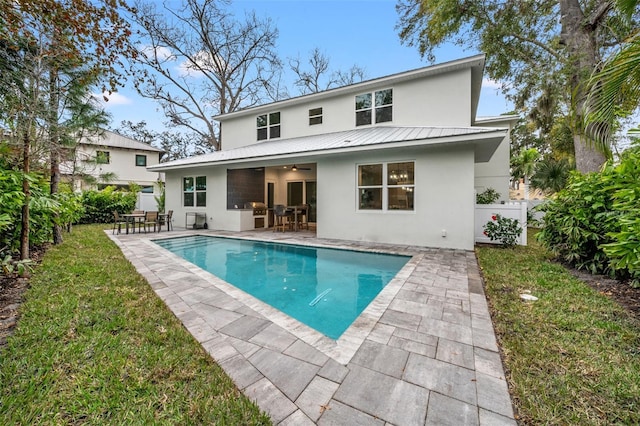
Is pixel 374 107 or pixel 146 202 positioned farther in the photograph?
pixel 146 202

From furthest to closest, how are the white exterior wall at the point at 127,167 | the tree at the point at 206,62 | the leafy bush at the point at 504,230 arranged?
1. the white exterior wall at the point at 127,167
2. the tree at the point at 206,62
3. the leafy bush at the point at 504,230

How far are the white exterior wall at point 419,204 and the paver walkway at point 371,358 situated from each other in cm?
372

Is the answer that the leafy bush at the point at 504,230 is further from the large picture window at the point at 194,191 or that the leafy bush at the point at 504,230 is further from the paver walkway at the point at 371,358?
the large picture window at the point at 194,191

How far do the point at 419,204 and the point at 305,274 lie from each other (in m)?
4.24

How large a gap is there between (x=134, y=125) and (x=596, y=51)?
41.5 metres

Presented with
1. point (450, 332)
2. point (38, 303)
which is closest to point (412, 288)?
point (450, 332)

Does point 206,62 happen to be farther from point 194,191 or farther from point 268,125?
point 194,191

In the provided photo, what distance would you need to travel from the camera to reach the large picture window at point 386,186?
8173 millimetres

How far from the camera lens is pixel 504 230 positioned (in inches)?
314

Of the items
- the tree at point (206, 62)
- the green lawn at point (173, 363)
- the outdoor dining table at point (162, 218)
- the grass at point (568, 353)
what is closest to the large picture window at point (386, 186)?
the grass at point (568, 353)

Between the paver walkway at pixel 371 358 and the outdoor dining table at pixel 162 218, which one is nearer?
the paver walkway at pixel 371 358

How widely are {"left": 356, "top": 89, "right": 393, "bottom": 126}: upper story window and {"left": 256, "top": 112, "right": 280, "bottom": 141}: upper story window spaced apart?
4.35 m

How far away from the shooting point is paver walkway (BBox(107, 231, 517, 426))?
1.75 metres

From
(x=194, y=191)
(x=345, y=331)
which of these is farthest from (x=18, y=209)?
(x=194, y=191)
